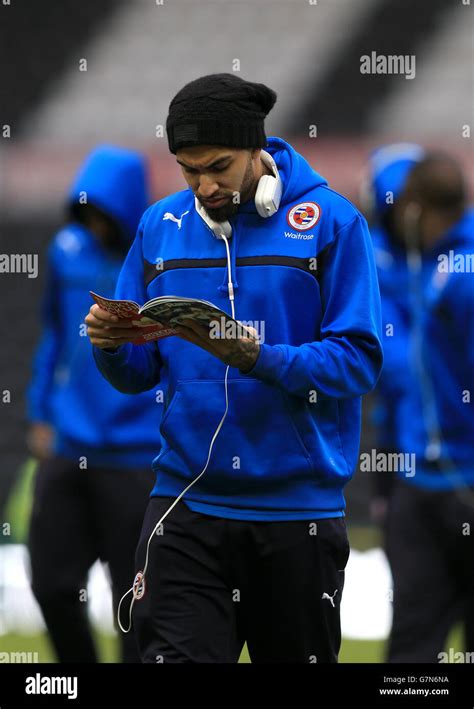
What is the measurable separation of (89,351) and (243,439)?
1.85m

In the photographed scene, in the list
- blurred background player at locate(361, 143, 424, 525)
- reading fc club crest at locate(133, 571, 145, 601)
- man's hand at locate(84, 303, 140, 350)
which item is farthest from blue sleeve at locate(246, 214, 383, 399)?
blurred background player at locate(361, 143, 424, 525)

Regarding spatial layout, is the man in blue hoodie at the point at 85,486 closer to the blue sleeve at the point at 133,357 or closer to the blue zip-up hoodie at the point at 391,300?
the blue zip-up hoodie at the point at 391,300

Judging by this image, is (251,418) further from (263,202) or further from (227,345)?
(263,202)

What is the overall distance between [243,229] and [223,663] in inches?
38.6

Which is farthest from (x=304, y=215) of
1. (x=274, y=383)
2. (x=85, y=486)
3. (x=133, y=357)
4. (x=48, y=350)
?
(x=48, y=350)

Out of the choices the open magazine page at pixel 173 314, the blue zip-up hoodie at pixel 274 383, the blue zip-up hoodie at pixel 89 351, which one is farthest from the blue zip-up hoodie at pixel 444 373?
the open magazine page at pixel 173 314

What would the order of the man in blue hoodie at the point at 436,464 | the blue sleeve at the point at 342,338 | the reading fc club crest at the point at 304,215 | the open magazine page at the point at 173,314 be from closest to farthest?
the open magazine page at the point at 173,314, the blue sleeve at the point at 342,338, the reading fc club crest at the point at 304,215, the man in blue hoodie at the point at 436,464

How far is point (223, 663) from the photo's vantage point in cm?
317

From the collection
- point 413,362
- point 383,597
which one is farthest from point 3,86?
point 413,362

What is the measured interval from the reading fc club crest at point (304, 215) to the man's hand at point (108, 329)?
0.44 meters

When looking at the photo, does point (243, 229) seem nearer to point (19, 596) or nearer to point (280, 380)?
point (280, 380)

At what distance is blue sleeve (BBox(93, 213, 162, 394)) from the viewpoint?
10.8 ft

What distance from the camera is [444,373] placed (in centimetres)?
Answer: 450

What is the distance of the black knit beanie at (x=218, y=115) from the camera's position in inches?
125
